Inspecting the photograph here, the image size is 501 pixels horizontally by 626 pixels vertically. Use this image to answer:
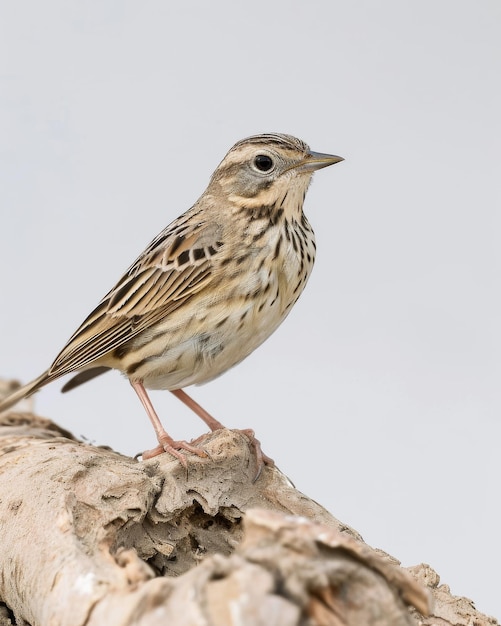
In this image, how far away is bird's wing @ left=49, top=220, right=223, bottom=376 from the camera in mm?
6355

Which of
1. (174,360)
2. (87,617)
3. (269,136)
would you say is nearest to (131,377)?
(174,360)

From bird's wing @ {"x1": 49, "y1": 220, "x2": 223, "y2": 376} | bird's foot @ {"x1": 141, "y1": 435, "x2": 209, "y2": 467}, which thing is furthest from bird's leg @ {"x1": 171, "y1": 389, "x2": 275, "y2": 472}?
bird's wing @ {"x1": 49, "y1": 220, "x2": 223, "y2": 376}

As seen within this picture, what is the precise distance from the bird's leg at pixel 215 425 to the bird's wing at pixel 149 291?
908 millimetres

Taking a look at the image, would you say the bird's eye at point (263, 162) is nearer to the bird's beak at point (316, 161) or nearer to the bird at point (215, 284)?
the bird at point (215, 284)

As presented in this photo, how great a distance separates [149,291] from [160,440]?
3.38ft

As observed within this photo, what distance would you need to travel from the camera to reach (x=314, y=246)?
22.0 feet

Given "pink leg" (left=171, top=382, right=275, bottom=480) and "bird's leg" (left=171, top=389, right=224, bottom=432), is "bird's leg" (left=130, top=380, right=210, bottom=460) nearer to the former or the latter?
"pink leg" (left=171, top=382, right=275, bottom=480)

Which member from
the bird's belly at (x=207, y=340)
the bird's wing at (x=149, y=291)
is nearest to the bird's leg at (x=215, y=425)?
the bird's belly at (x=207, y=340)

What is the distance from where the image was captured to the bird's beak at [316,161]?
6.45 meters

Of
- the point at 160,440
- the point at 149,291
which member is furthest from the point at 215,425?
the point at 149,291

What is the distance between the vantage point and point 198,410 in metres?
7.36

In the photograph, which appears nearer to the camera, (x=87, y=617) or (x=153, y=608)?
(x=153, y=608)

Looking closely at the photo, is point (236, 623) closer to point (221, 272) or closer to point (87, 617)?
point (87, 617)

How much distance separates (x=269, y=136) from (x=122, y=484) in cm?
264
